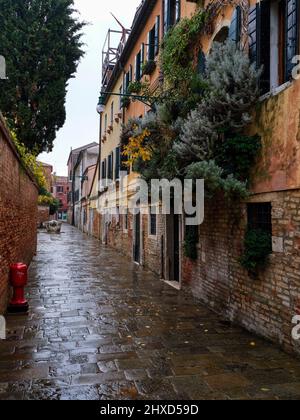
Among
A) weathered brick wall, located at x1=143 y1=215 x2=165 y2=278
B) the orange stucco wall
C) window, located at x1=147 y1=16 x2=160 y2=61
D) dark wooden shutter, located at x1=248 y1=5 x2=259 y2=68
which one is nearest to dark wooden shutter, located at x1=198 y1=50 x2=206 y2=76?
the orange stucco wall

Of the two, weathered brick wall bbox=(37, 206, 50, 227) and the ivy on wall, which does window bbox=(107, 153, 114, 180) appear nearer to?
the ivy on wall

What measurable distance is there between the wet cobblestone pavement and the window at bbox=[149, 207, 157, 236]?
4.21 metres

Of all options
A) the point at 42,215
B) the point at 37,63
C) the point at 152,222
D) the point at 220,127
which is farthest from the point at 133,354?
the point at 42,215

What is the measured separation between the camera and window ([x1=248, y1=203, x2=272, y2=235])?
5.48 meters

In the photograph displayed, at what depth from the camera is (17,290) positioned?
678 cm

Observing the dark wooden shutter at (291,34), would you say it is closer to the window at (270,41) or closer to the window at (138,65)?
the window at (270,41)

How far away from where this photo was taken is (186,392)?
11.9 ft

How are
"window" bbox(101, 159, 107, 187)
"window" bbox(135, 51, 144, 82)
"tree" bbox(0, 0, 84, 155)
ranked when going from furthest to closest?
"window" bbox(101, 159, 107, 187) < "tree" bbox(0, 0, 84, 155) < "window" bbox(135, 51, 144, 82)

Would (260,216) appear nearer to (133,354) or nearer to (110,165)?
(133,354)

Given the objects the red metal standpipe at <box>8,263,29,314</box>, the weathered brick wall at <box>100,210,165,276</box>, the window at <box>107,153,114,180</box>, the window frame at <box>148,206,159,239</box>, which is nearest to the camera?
the red metal standpipe at <box>8,263,29,314</box>

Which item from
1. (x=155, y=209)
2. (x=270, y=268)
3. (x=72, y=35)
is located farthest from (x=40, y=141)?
(x=270, y=268)
